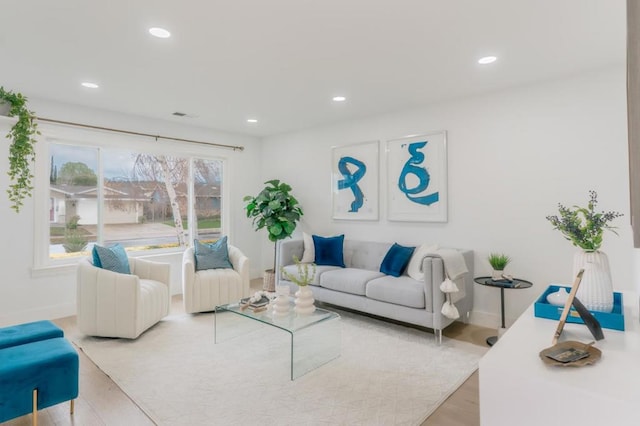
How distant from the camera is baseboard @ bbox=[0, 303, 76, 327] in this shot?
3.88 meters

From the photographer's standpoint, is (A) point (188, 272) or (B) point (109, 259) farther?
(A) point (188, 272)

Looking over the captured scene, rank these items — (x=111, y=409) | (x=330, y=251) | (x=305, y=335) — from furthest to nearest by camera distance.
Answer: (x=330, y=251) → (x=305, y=335) → (x=111, y=409)

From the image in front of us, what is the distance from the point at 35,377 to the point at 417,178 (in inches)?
152

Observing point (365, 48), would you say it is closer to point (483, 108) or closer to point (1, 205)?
point (483, 108)

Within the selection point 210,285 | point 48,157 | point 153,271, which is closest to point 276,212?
point 210,285

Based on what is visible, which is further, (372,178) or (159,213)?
(159,213)

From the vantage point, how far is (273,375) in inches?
109

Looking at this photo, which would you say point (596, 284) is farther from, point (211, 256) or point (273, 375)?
point (211, 256)

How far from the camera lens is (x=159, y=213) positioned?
524 cm

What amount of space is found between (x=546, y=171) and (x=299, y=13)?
2766mm

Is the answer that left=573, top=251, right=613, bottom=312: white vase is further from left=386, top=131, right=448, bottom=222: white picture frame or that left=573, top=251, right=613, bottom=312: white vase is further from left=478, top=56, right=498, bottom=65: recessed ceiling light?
left=386, top=131, right=448, bottom=222: white picture frame

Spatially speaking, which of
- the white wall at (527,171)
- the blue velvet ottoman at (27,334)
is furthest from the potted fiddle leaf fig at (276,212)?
the blue velvet ottoman at (27,334)

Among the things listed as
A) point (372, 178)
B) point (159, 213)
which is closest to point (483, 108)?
point (372, 178)

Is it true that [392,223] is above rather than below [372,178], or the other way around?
below
